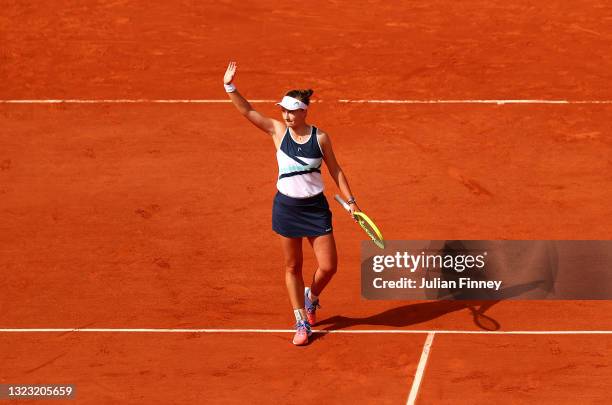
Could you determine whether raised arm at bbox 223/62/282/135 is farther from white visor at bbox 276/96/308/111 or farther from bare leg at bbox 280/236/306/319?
bare leg at bbox 280/236/306/319

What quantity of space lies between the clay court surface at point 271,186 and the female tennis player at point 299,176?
1054 millimetres

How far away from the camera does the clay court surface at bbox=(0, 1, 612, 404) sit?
35.6ft

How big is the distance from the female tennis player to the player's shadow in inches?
33.5

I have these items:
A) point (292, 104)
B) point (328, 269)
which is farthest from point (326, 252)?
point (292, 104)

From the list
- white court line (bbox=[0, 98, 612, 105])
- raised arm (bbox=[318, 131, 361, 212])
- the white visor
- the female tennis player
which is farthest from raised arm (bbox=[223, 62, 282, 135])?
white court line (bbox=[0, 98, 612, 105])

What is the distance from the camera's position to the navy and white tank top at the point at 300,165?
10.7 meters

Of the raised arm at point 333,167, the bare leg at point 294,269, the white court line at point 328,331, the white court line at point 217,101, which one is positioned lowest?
the white court line at point 328,331

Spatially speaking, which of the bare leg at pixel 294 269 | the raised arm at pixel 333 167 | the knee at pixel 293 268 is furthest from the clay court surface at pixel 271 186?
the raised arm at pixel 333 167

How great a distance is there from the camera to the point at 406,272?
1241 centimetres

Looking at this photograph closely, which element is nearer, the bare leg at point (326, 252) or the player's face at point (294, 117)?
the player's face at point (294, 117)

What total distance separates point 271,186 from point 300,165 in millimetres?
3444

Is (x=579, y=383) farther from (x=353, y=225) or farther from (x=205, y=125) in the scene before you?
(x=205, y=125)

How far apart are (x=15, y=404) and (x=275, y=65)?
7.67m

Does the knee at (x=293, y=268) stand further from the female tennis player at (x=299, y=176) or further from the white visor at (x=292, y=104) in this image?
the white visor at (x=292, y=104)
